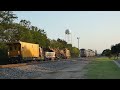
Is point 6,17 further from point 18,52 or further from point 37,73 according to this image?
point 37,73

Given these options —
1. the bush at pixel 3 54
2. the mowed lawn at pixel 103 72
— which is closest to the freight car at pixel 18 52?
the bush at pixel 3 54

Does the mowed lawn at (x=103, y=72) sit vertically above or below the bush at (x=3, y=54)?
below

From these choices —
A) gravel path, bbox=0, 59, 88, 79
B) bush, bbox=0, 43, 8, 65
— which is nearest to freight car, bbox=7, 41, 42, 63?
bush, bbox=0, 43, 8, 65

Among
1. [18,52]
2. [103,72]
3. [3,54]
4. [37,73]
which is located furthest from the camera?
[3,54]

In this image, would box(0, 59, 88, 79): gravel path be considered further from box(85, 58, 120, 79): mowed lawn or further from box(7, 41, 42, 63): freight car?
box(7, 41, 42, 63): freight car

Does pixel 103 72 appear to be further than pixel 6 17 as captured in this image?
No

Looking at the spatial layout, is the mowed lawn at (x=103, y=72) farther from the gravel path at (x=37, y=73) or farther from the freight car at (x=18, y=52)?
the freight car at (x=18, y=52)

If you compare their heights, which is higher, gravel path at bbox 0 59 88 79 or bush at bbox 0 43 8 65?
bush at bbox 0 43 8 65

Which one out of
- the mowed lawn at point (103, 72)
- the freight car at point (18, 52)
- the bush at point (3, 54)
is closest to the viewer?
the mowed lawn at point (103, 72)

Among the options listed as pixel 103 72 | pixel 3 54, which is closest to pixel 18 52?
pixel 3 54
